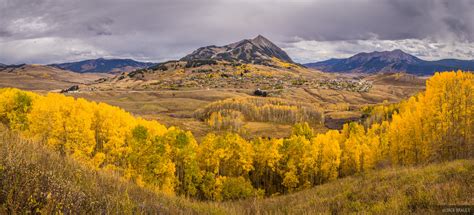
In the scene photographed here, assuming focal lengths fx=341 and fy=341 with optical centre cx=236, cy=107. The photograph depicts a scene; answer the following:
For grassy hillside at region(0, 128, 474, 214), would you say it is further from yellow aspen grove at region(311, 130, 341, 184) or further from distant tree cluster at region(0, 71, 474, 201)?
yellow aspen grove at region(311, 130, 341, 184)

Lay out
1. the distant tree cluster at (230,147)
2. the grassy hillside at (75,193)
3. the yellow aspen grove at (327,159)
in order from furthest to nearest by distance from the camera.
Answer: the yellow aspen grove at (327,159) < the distant tree cluster at (230,147) < the grassy hillside at (75,193)

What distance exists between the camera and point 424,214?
11695mm

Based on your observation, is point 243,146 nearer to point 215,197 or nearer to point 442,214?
point 215,197

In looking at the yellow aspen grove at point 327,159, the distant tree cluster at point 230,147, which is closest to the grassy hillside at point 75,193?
the distant tree cluster at point 230,147

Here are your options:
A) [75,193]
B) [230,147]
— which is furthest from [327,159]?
[75,193]

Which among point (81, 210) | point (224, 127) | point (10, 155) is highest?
point (10, 155)

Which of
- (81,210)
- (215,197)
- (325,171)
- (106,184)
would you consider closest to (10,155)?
(81,210)

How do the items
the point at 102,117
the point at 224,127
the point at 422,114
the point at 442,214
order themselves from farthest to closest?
the point at 224,127
the point at 102,117
the point at 422,114
the point at 442,214

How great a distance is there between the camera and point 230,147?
2584 inches

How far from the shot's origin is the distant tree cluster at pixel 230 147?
45656mm

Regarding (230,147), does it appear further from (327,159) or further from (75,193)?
(75,193)

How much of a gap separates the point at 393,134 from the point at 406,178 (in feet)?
160

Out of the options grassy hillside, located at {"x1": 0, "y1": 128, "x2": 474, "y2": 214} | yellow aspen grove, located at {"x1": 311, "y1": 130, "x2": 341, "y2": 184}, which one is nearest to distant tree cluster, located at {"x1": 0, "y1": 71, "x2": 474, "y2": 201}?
yellow aspen grove, located at {"x1": 311, "y1": 130, "x2": 341, "y2": 184}

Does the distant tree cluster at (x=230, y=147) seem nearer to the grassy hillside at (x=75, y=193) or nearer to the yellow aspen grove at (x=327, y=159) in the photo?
the yellow aspen grove at (x=327, y=159)
